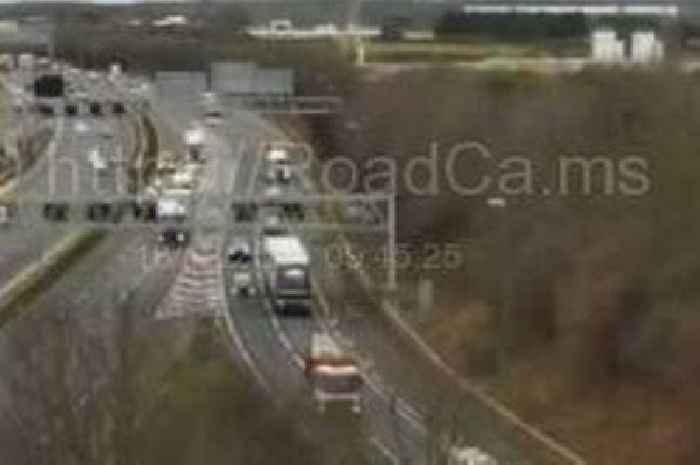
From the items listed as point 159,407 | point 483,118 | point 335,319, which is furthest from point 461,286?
point 159,407

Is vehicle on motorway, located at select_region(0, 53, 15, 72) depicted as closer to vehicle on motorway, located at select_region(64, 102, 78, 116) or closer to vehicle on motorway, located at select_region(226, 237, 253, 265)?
vehicle on motorway, located at select_region(64, 102, 78, 116)

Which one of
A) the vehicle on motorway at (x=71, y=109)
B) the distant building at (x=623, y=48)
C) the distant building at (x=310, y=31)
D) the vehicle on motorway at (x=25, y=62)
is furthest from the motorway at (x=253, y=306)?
the distant building at (x=623, y=48)

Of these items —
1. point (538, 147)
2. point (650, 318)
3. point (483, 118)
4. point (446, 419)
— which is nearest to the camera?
point (446, 419)

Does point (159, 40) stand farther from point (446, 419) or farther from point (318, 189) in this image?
point (446, 419)

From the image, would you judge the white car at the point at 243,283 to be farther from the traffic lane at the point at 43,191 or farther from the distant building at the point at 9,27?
the distant building at the point at 9,27

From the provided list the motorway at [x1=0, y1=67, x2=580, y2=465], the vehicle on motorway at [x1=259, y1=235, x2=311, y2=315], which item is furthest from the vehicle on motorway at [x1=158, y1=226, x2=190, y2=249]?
the vehicle on motorway at [x1=259, y1=235, x2=311, y2=315]

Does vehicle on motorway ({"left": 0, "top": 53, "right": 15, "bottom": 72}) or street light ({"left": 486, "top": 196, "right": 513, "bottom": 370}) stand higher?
vehicle on motorway ({"left": 0, "top": 53, "right": 15, "bottom": 72})
